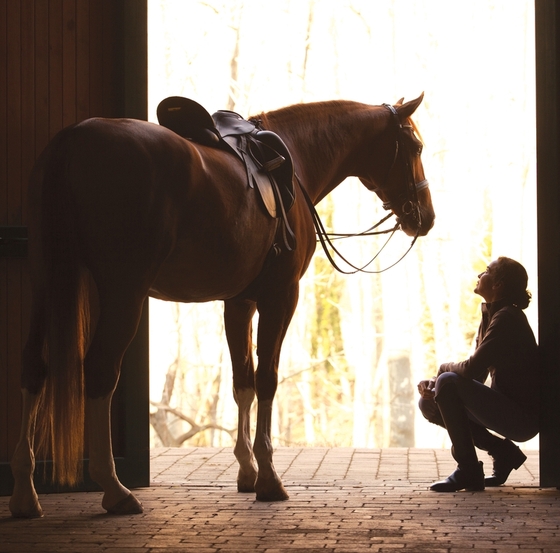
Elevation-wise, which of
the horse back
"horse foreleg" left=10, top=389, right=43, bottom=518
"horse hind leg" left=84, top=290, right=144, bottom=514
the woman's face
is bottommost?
"horse foreleg" left=10, top=389, right=43, bottom=518

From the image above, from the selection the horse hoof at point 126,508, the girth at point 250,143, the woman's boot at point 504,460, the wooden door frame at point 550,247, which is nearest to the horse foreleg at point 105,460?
the horse hoof at point 126,508

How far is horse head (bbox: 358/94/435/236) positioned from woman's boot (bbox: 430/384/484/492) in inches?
40.2

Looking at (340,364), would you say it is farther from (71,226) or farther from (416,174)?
(71,226)

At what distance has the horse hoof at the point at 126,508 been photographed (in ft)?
11.0

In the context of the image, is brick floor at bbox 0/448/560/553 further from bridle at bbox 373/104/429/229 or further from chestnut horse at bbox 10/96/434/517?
bridle at bbox 373/104/429/229

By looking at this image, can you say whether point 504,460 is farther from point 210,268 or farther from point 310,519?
point 210,268

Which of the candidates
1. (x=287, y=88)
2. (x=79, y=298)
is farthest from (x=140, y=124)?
(x=287, y=88)

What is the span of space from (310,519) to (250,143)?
1.58 m

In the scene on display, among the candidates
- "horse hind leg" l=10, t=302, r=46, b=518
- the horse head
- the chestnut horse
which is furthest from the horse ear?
"horse hind leg" l=10, t=302, r=46, b=518

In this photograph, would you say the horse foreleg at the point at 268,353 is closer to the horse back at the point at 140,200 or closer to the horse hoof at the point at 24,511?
the horse back at the point at 140,200

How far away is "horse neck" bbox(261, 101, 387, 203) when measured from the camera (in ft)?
13.7

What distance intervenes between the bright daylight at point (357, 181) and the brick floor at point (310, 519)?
8172mm

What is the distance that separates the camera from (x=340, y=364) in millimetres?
14078

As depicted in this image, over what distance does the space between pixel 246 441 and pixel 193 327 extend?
8.79 meters
